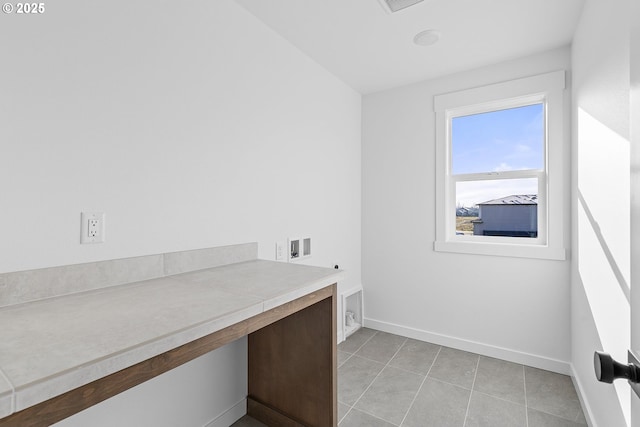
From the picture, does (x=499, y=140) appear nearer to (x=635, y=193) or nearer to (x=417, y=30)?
(x=417, y=30)

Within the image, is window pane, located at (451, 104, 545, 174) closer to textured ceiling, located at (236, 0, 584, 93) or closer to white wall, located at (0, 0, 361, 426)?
textured ceiling, located at (236, 0, 584, 93)

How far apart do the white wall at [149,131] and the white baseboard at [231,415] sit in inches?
2.2

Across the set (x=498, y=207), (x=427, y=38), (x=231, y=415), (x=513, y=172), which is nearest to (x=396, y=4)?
(x=427, y=38)

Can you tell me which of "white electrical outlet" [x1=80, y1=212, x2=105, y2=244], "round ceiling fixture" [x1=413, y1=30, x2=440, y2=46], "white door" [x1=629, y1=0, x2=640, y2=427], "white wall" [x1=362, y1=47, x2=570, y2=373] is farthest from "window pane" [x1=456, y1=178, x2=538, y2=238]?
"white electrical outlet" [x1=80, y1=212, x2=105, y2=244]

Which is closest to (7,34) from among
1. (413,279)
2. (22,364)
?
(22,364)

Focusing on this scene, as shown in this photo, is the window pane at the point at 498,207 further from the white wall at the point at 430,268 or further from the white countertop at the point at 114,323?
the white countertop at the point at 114,323

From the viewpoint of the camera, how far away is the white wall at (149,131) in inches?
41.0

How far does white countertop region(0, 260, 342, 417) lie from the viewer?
2.01 feet

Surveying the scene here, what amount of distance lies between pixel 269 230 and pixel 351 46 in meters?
1.44

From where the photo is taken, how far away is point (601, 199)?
143cm

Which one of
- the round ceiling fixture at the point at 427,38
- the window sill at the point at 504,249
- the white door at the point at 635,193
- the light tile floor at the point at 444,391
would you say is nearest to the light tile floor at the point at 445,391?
the light tile floor at the point at 444,391

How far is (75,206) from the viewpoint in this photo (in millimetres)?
1147

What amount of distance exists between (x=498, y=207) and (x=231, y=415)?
245 cm

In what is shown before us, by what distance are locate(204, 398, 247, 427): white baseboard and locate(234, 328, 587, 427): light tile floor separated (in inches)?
1.6
